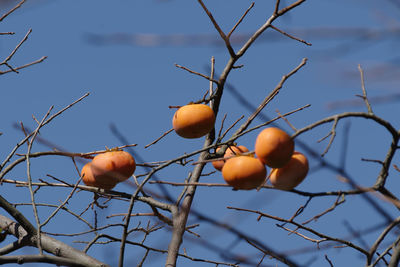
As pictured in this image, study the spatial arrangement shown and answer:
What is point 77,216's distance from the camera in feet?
8.95

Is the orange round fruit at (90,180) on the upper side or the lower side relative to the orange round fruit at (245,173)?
upper

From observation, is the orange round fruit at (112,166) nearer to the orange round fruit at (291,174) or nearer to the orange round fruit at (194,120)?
the orange round fruit at (194,120)

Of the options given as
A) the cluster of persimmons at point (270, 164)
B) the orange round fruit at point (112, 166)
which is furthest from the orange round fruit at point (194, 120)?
the cluster of persimmons at point (270, 164)

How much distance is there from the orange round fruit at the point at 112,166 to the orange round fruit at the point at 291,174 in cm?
75

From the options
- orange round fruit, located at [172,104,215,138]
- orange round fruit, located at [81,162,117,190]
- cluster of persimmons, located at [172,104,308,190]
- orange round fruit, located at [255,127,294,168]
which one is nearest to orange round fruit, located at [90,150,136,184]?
orange round fruit, located at [81,162,117,190]

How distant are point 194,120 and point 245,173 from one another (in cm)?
58

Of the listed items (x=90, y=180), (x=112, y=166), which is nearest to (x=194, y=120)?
(x=112, y=166)

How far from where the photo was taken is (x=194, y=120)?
2.57 m

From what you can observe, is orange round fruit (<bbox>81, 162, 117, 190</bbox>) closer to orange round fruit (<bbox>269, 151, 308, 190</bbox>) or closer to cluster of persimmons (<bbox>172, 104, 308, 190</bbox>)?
cluster of persimmons (<bbox>172, 104, 308, 190</bbox>)

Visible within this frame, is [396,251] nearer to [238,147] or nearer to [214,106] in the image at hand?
[238,147]

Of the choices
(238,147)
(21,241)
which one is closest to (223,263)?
(238,147)

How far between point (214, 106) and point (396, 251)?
119cm

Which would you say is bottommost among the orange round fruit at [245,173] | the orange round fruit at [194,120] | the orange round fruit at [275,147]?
the orange round fruit at [245,173]

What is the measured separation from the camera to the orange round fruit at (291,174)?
6.82 feet
